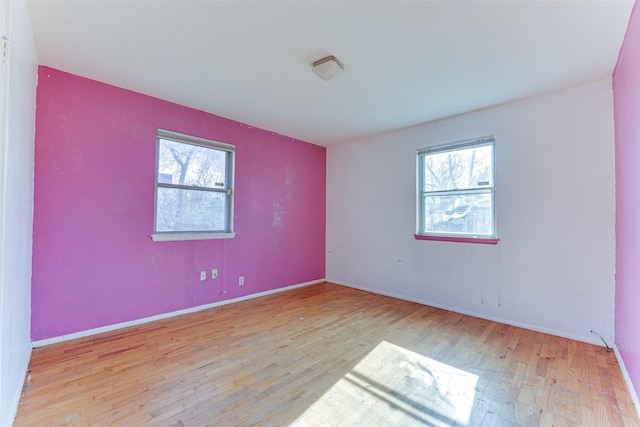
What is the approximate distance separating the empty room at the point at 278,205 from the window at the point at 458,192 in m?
0.03

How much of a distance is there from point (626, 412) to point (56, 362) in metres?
3.90

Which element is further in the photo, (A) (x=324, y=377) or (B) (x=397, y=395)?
(A) (x=324, y=377)

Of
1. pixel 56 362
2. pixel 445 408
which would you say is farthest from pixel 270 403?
pixel 56 362

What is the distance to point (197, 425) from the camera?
4.93 ft

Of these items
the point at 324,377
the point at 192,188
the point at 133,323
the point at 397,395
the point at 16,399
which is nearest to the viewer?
the point at 16,399

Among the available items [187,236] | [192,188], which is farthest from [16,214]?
[192,188]

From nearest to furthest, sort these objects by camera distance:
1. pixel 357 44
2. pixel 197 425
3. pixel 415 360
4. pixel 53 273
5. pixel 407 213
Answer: pixel 197 425 < pixel 357 44 < pixel 415 360 < pixel 53 273 < pixel 407 213

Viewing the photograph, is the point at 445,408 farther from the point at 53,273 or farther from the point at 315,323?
the point at 53,273

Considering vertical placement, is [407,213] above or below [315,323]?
above

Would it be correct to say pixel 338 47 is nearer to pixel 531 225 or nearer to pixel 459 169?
pixel 459 169

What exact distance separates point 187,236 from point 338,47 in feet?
8.48

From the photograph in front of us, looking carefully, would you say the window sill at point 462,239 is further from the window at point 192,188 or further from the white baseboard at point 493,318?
the window at point 192,188

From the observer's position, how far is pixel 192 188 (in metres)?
3.36

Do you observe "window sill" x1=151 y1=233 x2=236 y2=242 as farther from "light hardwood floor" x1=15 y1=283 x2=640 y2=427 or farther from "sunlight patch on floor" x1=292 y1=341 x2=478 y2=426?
"sunlight patch on floor" x1=292 y1=341 x2=478 y2=426
